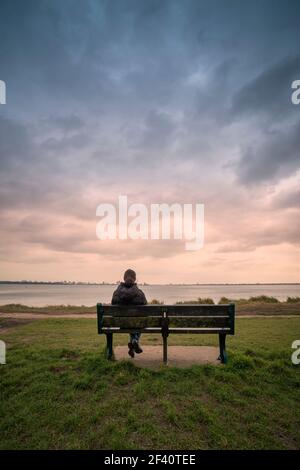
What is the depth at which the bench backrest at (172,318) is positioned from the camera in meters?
5.39

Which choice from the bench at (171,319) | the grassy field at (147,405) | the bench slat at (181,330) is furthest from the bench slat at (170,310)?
the grassy field at (147,405)

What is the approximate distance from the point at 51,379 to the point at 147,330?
190 cm

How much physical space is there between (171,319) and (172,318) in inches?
1.1

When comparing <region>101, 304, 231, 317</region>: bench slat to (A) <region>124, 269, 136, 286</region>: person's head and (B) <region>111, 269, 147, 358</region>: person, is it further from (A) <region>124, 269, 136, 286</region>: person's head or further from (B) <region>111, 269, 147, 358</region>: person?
(A) <region>124, 269, 136, 286</region>: person's head

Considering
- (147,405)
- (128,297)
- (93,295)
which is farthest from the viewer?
(93,295)

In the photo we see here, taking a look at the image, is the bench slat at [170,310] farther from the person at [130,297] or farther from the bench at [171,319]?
the person at [130,297]

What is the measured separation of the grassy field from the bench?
664mm

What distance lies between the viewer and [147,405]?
12.8 ft

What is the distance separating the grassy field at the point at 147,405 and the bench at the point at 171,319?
66 centimetres

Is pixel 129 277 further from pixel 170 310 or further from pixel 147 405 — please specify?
pixel 147 405

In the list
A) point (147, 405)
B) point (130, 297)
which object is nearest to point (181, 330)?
point (130, 297)

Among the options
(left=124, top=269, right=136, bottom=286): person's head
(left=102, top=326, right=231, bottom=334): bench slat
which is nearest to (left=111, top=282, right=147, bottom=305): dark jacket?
(left=124, top=269, right=136, bottom=286): person's head
